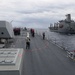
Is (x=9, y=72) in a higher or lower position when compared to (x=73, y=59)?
higher

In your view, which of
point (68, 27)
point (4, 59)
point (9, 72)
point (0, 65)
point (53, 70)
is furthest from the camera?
point (68, 27)

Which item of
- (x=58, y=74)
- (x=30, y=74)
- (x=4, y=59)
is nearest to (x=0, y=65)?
(x=4, y=59)

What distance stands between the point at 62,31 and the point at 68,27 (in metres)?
5.28

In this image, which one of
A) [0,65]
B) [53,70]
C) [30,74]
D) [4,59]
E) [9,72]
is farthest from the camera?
[53,70]

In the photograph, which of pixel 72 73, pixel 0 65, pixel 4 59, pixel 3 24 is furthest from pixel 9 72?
pixel 3 24

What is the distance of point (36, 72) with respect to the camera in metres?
15.8

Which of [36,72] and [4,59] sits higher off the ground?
[4,59]

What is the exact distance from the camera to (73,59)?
2227 cm

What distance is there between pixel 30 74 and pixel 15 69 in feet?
16.3

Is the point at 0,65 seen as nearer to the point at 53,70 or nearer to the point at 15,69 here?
the point at 15,69

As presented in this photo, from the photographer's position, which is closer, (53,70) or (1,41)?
(53,70)

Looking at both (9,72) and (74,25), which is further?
(74,25)

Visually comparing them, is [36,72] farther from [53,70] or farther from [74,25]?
[74,25]

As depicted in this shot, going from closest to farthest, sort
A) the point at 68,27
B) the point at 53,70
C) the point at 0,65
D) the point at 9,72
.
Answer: the point at 9,72, the point at 0,65, the point at 53,70, the point at 68,27
